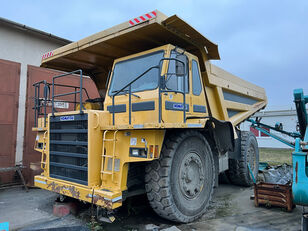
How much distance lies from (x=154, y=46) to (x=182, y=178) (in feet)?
8.12

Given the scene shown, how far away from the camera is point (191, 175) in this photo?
4.41 m

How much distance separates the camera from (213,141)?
17.1ft

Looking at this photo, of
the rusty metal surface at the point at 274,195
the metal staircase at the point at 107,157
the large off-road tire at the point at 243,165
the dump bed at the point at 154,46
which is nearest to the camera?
the metal staircase at the point at 107,157

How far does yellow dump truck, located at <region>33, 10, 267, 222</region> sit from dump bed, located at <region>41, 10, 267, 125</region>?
2 centimetres

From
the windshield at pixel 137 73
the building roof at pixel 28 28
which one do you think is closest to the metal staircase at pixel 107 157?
the windshield at pixel 137 73

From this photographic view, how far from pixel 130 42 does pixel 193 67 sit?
1.27 m

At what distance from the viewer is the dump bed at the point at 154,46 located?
13.3 feet

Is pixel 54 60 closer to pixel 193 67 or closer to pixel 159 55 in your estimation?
pixel 159 55

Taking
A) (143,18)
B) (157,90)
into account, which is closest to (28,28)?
(143,18)

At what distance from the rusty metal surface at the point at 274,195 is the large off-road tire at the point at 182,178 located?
3.70 feet

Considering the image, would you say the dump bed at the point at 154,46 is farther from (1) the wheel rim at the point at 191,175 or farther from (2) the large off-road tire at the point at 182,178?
(1) the wheel rim at the point at 191,175

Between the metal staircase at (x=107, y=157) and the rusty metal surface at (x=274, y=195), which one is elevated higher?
the metal staircase at (x=107, y=157)

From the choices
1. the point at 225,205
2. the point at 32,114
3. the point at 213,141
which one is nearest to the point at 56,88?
the point at 32,114

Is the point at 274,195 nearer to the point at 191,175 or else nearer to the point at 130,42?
the point at 191,175
